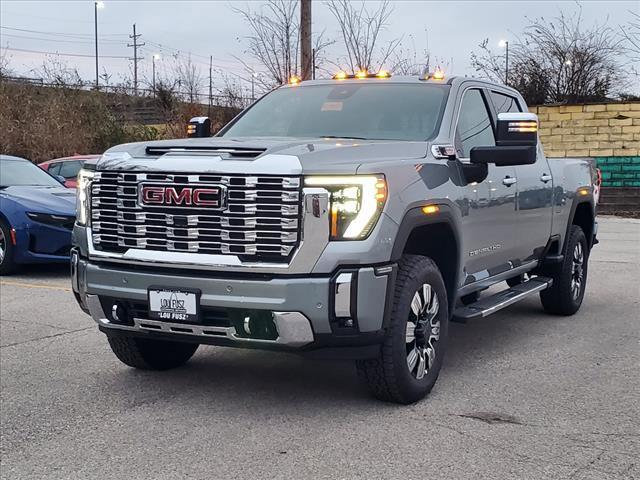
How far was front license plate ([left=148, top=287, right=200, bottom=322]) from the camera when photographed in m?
4.34

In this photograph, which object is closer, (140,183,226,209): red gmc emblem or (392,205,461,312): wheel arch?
(140,183,226,209): red gmc emblem

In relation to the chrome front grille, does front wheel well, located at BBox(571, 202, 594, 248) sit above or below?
below

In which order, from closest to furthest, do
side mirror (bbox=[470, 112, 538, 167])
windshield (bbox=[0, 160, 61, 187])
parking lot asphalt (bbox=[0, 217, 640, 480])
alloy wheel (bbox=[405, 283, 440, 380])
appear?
parking lot asphalt (bbox=[0, 217, 640, 480]) → alloy wheel (bbox=[405, 283, 440, 380]) → side mirror (bbox=[470, 112, 538, 167]) → windshield (bbox=[0, 160, 61, 187])

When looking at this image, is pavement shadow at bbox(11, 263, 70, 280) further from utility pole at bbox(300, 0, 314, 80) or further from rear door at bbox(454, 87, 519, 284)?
utility pole at bbox(300, 0, 314, 80)

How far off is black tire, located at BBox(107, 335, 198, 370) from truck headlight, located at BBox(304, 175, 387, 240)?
1.60 metres

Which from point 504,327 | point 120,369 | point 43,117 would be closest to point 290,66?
point 43,117

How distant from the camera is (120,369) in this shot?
5.62 m

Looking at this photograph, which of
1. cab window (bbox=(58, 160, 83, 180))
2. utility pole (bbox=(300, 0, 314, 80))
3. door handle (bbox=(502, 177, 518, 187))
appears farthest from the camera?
utility pole (bbox=(300, 0, 314, 80))

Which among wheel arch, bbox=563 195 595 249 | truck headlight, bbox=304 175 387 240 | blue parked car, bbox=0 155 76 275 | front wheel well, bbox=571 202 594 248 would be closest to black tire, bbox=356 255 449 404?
truck headlight, bbox=304 175 387 240

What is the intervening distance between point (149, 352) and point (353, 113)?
6.98 feet

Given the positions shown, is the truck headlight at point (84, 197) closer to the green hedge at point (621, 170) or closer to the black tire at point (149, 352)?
the black tire at point (149, 352)

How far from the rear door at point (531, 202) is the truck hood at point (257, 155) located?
164 cm

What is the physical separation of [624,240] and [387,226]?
11.3 metres

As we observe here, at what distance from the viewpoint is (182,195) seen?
4.39m
